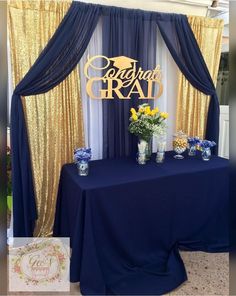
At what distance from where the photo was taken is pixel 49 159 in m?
2.40

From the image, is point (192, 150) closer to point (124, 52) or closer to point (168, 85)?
point (168, 85)

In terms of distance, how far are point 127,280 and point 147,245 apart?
12.5 inches

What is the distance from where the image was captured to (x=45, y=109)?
7.59 feet

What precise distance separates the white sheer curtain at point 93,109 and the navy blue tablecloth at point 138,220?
0.77 ft

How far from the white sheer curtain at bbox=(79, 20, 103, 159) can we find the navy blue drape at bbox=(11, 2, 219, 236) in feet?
0.24

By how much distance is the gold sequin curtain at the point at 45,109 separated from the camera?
2.14 meters

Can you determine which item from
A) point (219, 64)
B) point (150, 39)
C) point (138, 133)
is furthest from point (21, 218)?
point (219, 64)

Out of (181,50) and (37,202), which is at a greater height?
(181,50)

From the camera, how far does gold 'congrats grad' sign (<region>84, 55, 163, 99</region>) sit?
2.41 metres

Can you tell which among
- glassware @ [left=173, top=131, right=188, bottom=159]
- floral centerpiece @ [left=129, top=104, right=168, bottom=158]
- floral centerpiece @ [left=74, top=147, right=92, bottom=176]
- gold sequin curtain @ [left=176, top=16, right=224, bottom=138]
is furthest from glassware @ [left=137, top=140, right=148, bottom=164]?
gold sequin curtain @ [left=176, top=16, right=224, bottom=138]

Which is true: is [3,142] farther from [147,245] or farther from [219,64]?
[219,64]

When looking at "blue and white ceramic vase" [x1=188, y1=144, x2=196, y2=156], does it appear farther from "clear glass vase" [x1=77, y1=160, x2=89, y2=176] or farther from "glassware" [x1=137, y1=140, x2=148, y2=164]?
"clear glass vase" [x1=77, y1=160, x2=89, y2=176]

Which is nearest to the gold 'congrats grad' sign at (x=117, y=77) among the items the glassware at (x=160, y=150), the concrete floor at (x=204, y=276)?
the glassware at (x=160, y=150)

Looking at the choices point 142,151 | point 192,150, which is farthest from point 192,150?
point 142,151
